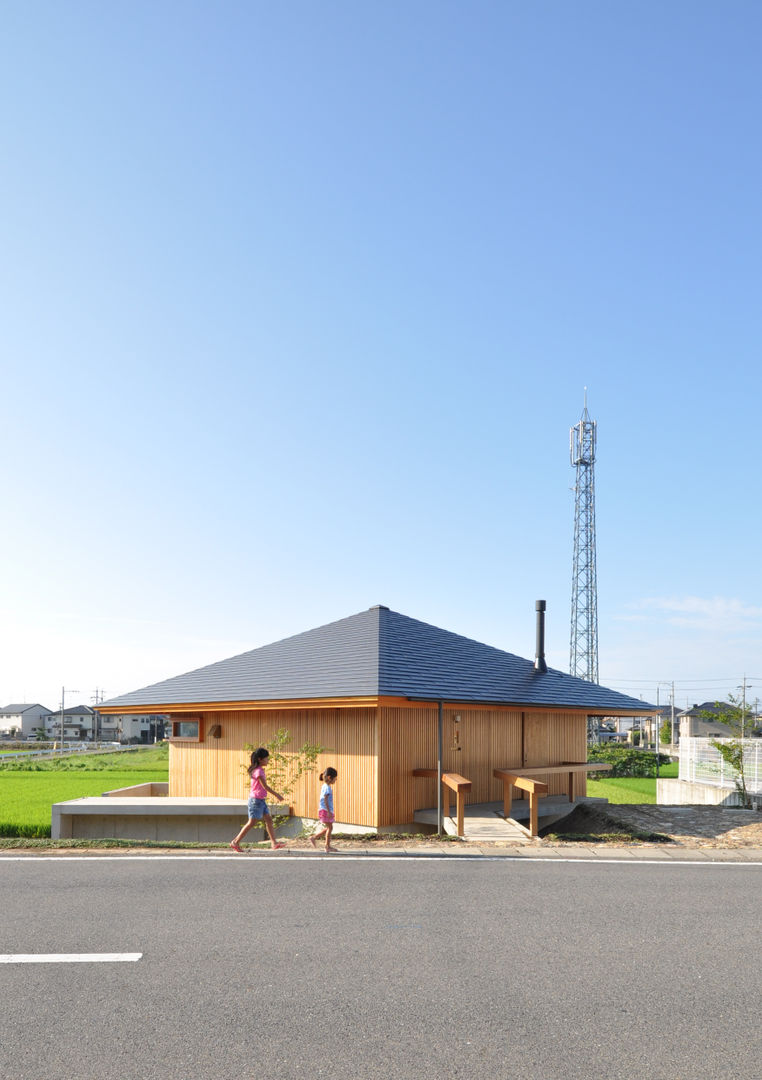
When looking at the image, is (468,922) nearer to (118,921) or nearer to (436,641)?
(118,921)

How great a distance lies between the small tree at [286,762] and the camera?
15.3 meters

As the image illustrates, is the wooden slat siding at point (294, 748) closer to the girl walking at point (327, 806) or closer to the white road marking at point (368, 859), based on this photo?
the girl walking at point (327, 806)

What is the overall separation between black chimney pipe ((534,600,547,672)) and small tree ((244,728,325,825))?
713 cm

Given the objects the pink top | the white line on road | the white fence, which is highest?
the pink top

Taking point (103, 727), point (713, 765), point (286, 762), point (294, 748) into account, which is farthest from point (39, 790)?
point (103, 727)

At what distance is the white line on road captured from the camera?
6.08 meters

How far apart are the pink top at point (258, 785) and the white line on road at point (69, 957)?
4884 mm

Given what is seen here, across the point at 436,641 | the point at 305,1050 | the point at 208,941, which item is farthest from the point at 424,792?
the point at 305,1050

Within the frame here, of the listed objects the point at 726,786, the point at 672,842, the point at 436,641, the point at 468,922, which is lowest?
the point at 726,786

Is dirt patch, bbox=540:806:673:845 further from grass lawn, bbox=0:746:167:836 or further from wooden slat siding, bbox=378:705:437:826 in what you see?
grass lawn, bbox=0:746:167:836

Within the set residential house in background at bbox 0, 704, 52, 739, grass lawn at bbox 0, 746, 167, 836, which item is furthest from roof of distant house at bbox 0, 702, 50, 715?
grass lawn at bbox 0, 746, 167, 836

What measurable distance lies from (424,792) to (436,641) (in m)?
4.28

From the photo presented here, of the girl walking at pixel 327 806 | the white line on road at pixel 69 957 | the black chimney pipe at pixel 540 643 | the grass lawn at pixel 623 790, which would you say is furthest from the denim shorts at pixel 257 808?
the grass lawn at pixel 623 790

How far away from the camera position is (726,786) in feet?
80.4
